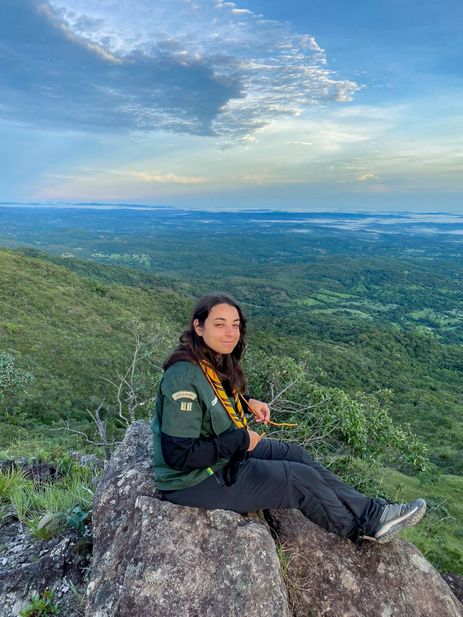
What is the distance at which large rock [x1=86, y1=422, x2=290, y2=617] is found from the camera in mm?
2568

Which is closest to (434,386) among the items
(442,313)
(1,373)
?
(1,373)

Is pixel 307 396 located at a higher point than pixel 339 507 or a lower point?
lower

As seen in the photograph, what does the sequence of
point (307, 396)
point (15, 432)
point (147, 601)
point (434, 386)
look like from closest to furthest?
point (147, 601), point (307, 396), point (15, 432), point (434, 386)

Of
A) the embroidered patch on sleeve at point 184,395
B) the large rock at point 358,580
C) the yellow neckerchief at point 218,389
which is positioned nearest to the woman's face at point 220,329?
the yellow neckerchief at point 218,389

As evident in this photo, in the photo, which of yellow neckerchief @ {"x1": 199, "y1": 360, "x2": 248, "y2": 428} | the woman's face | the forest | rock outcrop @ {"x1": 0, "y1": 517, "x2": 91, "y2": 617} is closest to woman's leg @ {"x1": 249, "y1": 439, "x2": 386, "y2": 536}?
yellow neckerchief @ {"x1": 199, "y1": 360, "x2": 248, "y2": 428}

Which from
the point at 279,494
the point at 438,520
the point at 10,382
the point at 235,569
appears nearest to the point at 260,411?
the point at 279,494

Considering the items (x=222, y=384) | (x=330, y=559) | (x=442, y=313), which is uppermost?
(x=222, y=384)

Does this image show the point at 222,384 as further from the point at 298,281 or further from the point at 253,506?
the point at 298,281

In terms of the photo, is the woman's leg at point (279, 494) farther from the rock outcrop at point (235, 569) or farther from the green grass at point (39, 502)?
the green grass at point (39, 502)

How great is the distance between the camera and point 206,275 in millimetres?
145625

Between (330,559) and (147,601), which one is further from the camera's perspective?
(330,559)

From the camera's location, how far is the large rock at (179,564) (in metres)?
2.57

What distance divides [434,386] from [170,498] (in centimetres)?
5545

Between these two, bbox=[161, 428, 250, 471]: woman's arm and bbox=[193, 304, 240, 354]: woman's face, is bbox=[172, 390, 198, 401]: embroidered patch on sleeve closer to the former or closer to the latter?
bbox=[161, 428, 250, 471]: woman's arm
